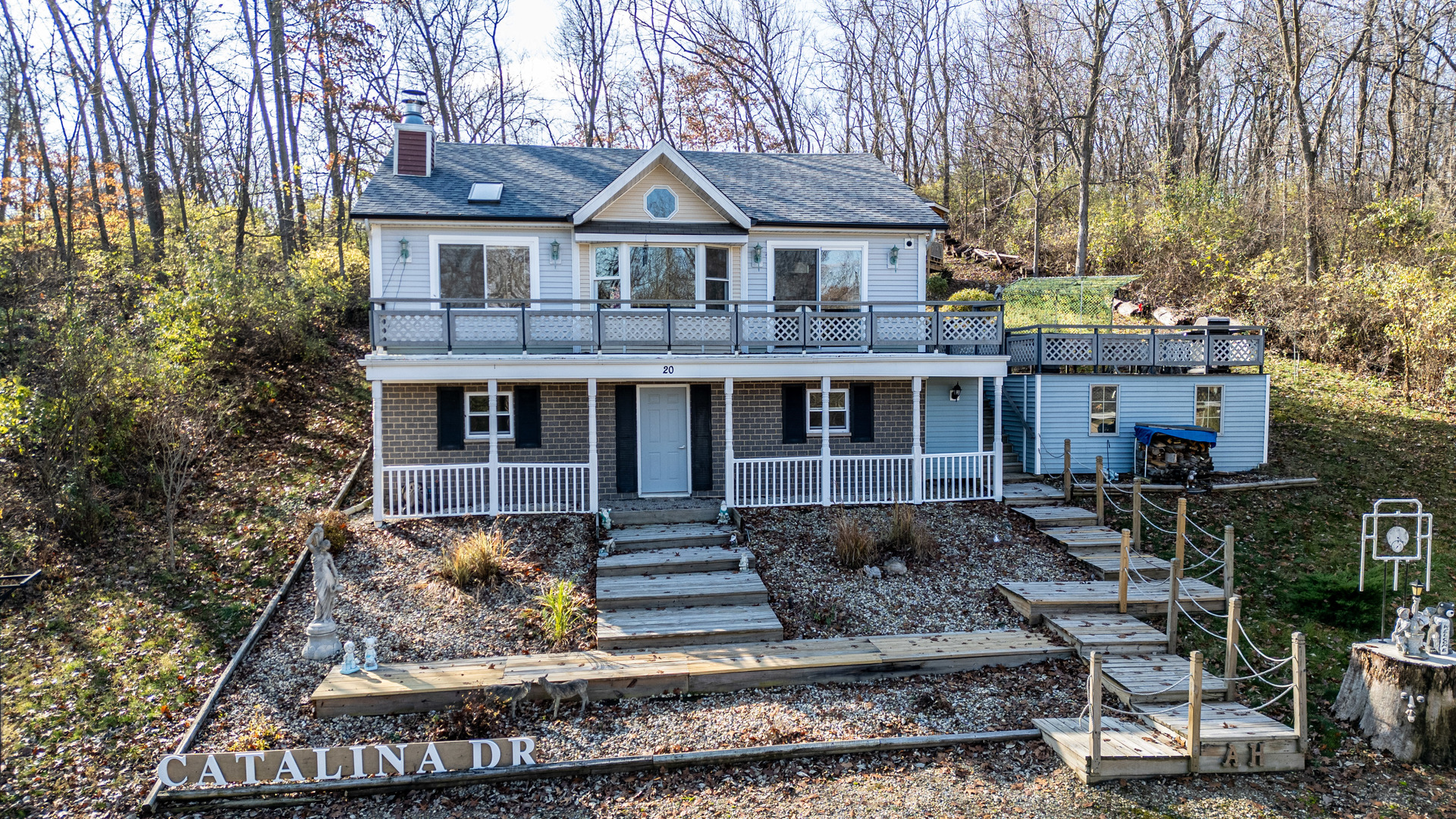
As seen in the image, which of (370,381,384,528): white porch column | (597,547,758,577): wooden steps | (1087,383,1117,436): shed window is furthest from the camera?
(1087,383,1117,436): shed window

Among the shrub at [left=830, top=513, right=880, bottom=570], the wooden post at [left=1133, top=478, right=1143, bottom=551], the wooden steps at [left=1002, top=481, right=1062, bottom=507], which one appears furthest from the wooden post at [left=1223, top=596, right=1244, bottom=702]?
the wooden steps at [left=1002, top=481, right=1062, bottom=507]

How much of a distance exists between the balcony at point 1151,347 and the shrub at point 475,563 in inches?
454

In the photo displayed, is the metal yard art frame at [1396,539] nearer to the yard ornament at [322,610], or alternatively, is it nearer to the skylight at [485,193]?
the yard ornament at [322,610]

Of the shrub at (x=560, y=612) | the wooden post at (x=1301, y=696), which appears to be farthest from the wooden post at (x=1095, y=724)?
the shrub at (x=560, y=612)

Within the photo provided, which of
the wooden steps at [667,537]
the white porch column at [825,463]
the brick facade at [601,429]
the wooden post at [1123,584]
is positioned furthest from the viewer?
the brick facade at [601,429]

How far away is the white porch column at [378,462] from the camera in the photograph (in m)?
13.4

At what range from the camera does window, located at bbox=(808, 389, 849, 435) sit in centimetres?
1627

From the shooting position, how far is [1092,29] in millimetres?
25953

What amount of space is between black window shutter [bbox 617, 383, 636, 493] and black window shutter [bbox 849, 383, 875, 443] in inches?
177

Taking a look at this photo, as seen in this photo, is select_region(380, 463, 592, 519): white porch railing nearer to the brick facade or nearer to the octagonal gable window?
the brick facade

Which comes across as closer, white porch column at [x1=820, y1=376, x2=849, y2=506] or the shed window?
white porch column at [x1=820, y1=376, x2=849, y2=506]

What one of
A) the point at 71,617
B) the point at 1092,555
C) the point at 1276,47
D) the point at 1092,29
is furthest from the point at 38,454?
the point at 1276,47

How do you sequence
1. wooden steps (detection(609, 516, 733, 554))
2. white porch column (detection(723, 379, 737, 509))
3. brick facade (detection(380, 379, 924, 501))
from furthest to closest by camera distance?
brick facade (detection(380, 379, 924, 501)) → white porch column (detection(723, 379, 737, 509)) → wooden steps (detection(609, 516, 733, 554))

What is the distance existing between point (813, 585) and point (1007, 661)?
2997mm
